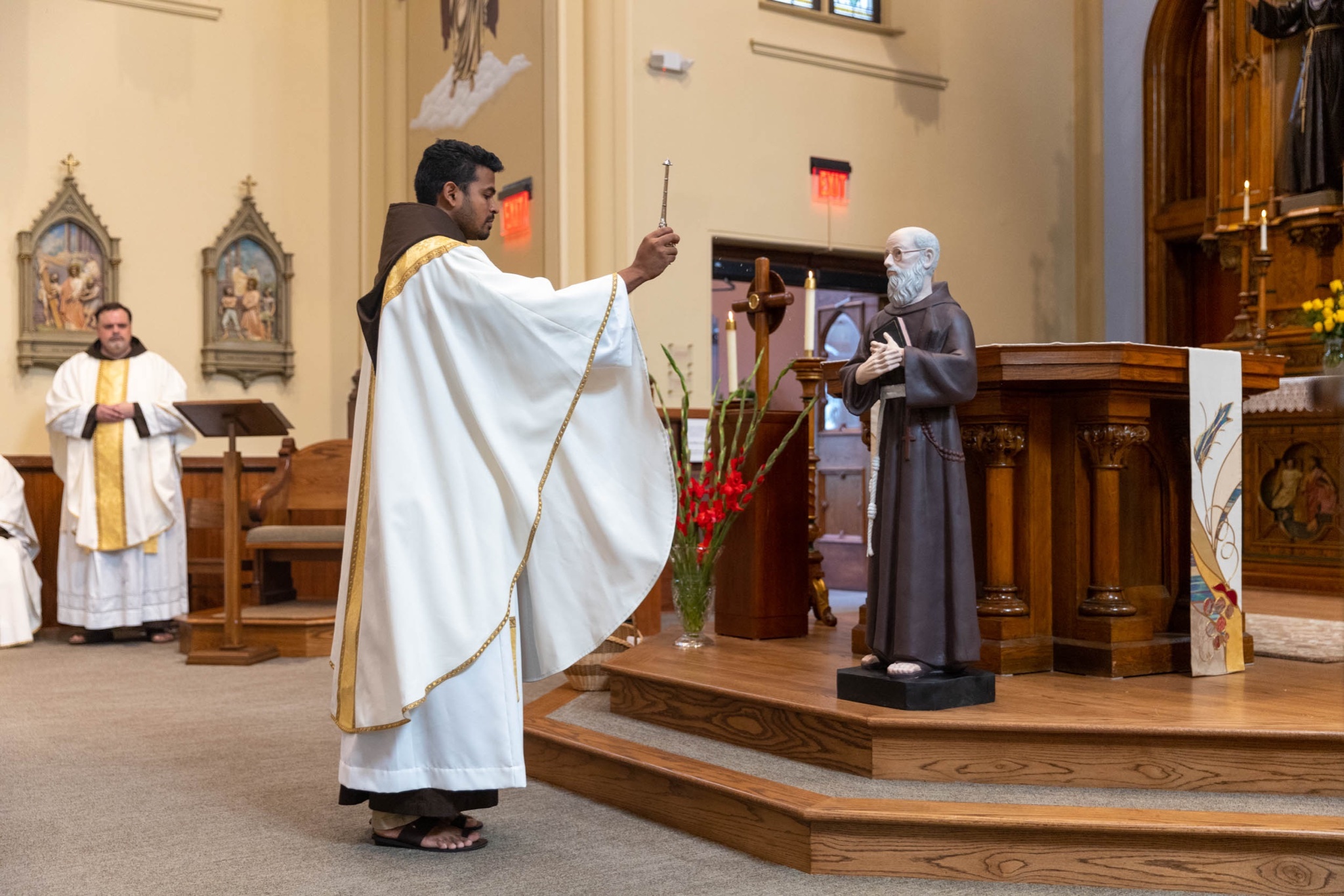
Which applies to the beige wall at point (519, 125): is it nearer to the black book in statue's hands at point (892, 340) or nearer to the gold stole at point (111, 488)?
the gold stole at point (111, 488)

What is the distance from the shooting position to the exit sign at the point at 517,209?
9.00 metres

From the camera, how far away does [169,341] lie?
10.4 meters

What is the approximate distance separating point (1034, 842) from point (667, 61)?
6.81m

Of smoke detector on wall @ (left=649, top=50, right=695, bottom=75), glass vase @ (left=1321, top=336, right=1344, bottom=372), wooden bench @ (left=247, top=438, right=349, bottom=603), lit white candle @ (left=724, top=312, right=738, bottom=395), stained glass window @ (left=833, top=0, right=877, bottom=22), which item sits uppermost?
stained glass window @ (left=833, top=0, right=877, bottom=22)

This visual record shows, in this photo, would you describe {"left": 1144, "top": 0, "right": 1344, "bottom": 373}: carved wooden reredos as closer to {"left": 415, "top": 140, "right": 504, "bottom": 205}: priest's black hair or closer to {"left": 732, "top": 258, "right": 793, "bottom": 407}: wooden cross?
{"left": 732, "top": 258, "right": 793, "bottom": 407}: wooden cross

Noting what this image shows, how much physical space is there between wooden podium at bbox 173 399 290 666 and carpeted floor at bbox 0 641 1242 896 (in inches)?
53.4

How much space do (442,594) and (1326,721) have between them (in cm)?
235

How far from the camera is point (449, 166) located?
356 cm

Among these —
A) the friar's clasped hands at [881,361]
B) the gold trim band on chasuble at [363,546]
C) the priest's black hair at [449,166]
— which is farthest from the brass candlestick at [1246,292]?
the priest's black hair at [449,166]

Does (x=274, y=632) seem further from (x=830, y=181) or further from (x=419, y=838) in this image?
(x=830, y=181)

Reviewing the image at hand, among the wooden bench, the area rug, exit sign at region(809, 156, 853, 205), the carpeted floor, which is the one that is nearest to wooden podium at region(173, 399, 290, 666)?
the wooden bench

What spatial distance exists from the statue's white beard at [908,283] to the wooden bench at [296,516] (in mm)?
4771

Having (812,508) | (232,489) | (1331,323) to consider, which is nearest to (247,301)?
(232,489)

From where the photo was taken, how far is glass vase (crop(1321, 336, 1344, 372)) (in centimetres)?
681
